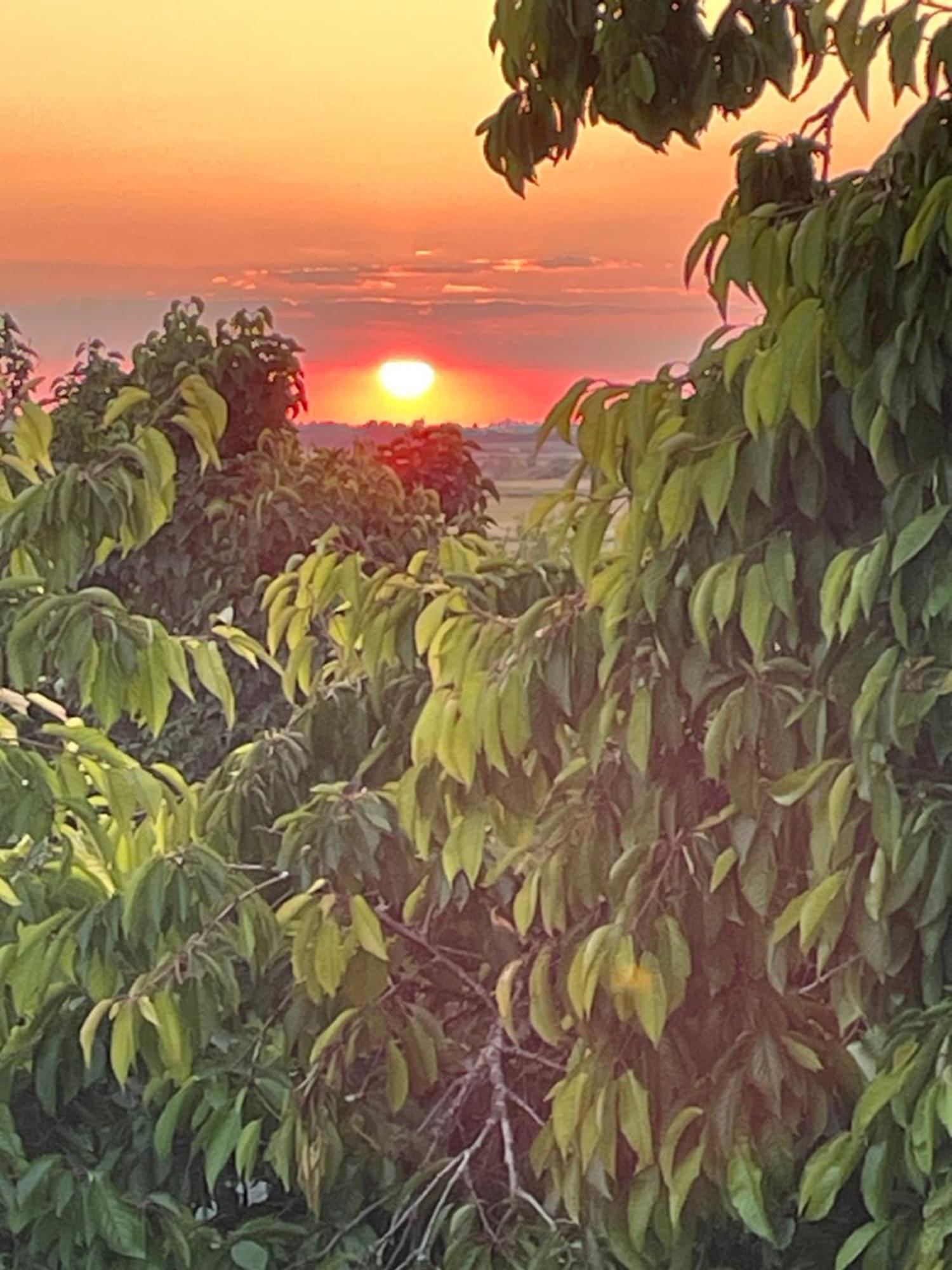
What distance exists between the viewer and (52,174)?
3.29 m

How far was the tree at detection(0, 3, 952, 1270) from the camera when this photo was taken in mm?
1261

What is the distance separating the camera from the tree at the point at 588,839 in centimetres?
126

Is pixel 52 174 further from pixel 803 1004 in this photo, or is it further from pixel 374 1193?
pixel 803 1004

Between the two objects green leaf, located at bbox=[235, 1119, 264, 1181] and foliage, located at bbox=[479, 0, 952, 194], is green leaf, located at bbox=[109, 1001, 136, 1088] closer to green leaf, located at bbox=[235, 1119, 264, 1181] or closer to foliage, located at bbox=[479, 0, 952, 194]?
green leaf, located at bbox=[235, 1119, 264, 1181]

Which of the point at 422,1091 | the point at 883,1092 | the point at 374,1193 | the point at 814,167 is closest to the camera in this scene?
the point at 883,1092

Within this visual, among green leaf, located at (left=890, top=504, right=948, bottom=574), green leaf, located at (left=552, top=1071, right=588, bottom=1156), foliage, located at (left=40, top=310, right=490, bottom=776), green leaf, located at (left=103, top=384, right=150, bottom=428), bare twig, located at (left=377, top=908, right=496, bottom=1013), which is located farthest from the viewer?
foliage, located at (left=40, top=310, right=490, bottom=776)

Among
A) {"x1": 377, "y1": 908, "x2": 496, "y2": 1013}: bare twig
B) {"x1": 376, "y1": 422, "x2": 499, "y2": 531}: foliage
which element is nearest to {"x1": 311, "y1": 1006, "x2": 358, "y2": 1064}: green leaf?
{"x1": 377, "y1": 908, "x2": 496, "y2": 1013}: bare twig

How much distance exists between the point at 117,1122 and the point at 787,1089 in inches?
41.0

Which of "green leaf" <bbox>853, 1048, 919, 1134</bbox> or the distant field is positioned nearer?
"green leaf" <bbox>853, 1048, 919, 1134</bbox>

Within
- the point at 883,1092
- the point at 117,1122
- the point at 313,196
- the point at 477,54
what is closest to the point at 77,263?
the point at 313,196

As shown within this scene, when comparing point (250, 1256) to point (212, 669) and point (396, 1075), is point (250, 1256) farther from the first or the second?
point (212, 669)

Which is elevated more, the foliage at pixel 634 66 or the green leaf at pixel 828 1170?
the foliage at pixel 634 66

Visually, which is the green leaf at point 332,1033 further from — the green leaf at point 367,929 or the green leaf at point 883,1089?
the green leaf at point 883,1089

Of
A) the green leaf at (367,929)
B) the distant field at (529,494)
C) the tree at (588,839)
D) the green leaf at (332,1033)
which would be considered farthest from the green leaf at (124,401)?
the green leaf at (332,1033)
